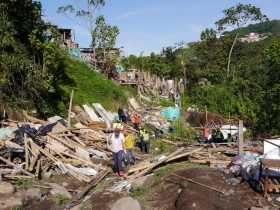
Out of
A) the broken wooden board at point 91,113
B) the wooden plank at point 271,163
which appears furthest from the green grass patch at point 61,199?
the broken wooden board at point 91,113

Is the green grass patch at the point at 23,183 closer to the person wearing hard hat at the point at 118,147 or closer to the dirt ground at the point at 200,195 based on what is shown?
the person wearing hard hat at the point at 118,147

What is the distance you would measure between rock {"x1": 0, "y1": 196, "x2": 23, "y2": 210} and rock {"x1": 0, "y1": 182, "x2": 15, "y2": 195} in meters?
0.34

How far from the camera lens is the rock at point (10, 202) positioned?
37.2 feet

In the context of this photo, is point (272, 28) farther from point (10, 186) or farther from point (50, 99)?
point (10, 186)

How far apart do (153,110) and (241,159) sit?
2065cm

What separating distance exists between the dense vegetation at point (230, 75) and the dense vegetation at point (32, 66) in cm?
991

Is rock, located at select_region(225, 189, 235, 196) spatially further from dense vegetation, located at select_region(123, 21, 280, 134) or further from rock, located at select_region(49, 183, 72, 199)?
dense vegetation, located at select_region(123, 21, 280, 134)

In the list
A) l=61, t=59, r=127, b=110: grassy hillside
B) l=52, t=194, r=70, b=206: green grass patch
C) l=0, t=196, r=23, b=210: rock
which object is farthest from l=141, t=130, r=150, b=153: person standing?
l=61, t=59, r=127, b=110: grassy hillside

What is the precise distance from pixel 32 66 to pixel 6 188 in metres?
12.6

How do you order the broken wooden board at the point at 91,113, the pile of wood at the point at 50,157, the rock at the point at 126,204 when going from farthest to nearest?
the broken wooden board at the point at 91,113, the pile of wood at the point at 50,157, the rock at the point at 126,204

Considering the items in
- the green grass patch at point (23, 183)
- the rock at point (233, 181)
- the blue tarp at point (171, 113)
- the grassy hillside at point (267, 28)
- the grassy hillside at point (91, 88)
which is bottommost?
the green grass patch at point (23, 183)

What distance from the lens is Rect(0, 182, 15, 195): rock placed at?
40.2 ft

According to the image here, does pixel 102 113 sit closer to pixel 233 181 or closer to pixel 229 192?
pixel 233 181

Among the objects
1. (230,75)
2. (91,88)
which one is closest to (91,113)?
(91,88)
